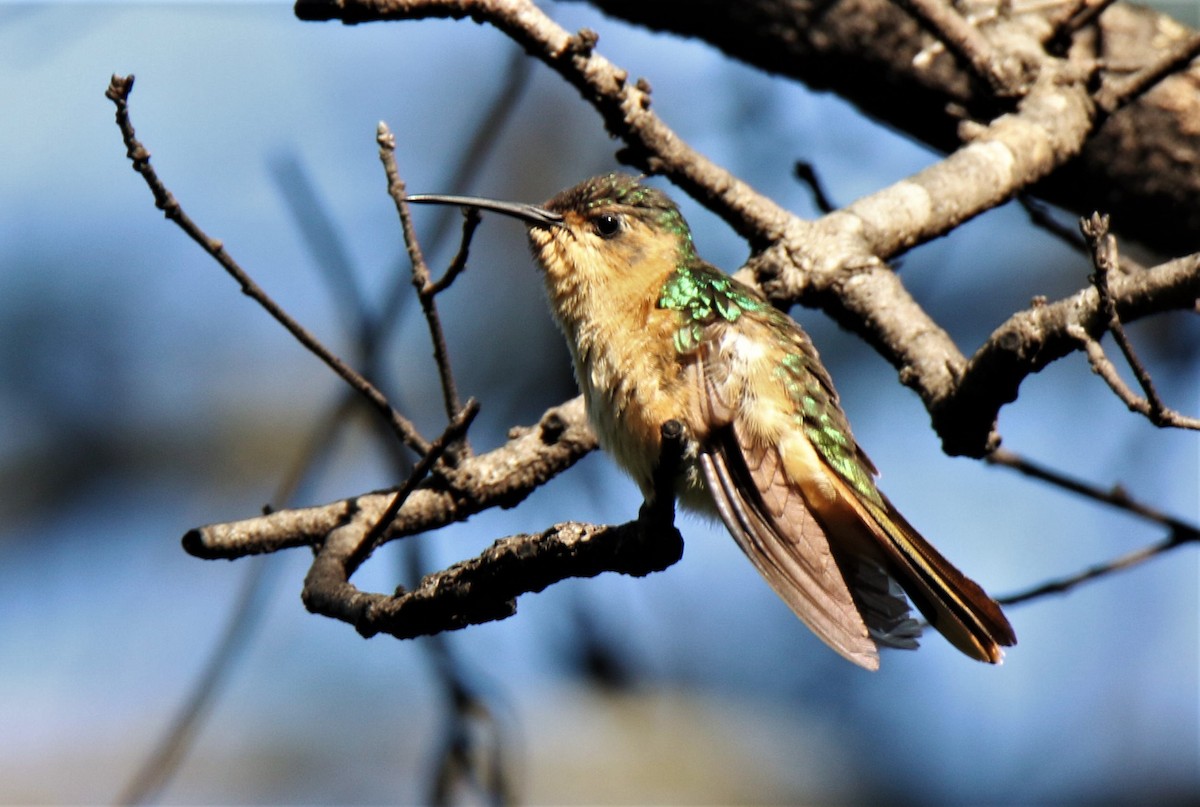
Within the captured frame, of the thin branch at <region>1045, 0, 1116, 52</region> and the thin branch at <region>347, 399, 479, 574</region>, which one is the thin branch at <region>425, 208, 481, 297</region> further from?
the thin branch at <region>1045, 0, 1116, 52</region>

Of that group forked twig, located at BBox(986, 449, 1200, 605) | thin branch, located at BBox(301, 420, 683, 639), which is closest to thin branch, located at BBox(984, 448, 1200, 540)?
forked twig, located at BBox(986, 449, 1200, 605)

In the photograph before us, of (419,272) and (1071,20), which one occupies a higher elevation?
(1071,20)

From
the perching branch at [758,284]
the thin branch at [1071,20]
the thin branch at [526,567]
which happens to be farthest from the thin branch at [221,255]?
the thin branch at [1071,20]

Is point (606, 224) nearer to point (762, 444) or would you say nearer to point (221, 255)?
point (762, 444)

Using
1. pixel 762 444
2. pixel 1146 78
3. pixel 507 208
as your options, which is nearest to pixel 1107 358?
pixel 762 444

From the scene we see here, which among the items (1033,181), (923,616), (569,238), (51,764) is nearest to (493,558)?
(923,616)

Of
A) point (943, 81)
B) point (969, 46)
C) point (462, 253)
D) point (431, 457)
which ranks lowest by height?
point (431, 457)

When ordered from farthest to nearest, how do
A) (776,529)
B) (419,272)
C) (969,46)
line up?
(969,46) < (776,529) < (419,272)

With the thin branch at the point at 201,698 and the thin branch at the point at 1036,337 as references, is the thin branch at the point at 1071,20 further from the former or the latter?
the thin branch at the point at 201,698
